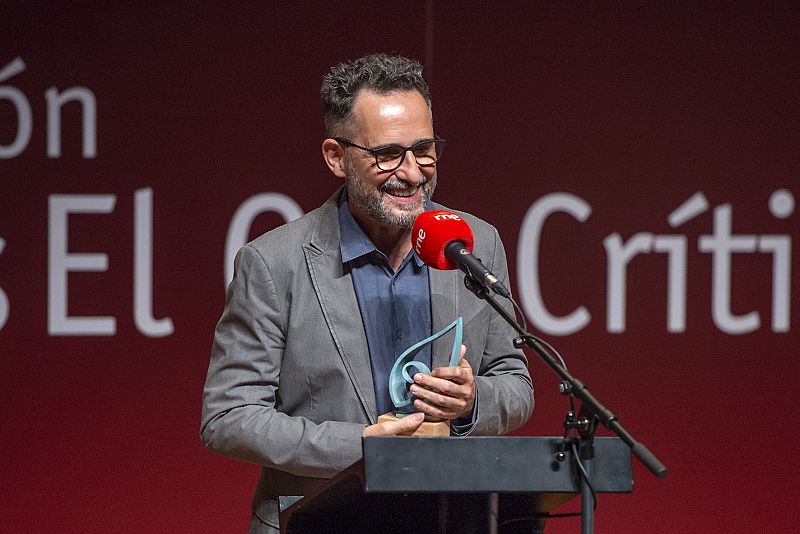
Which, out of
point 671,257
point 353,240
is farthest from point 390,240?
point 671,257

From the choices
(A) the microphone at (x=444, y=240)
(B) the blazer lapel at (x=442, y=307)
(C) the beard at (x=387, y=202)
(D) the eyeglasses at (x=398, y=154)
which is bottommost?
(B) the blazer lapel at (x=442, y=307)

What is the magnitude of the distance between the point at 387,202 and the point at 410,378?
0.32m

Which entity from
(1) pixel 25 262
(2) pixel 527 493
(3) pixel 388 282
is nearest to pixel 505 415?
(3) pixel 388 282

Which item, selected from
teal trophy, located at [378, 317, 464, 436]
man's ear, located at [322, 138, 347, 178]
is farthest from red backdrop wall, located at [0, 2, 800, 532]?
teal trophy, located at [378, 317, 464, 436]

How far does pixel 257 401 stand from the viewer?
1.81 metres

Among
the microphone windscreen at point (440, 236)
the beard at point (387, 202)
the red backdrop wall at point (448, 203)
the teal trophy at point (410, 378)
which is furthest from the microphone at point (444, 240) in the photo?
the red backdrop wall at point (448, 203)

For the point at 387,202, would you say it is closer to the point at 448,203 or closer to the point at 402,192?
the point at 402,192

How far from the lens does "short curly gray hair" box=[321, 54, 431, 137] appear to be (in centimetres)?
191

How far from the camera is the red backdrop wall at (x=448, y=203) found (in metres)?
3.08

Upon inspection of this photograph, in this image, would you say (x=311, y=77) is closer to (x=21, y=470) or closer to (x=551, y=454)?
(x=21, y=470)

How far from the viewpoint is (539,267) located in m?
3.23

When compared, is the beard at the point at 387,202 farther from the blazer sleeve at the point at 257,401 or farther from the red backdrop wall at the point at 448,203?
the red backdrop wall at the point at 448,203

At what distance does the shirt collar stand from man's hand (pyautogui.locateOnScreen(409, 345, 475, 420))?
13.4 inches

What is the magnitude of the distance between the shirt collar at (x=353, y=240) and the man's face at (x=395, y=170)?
5 centimetres
